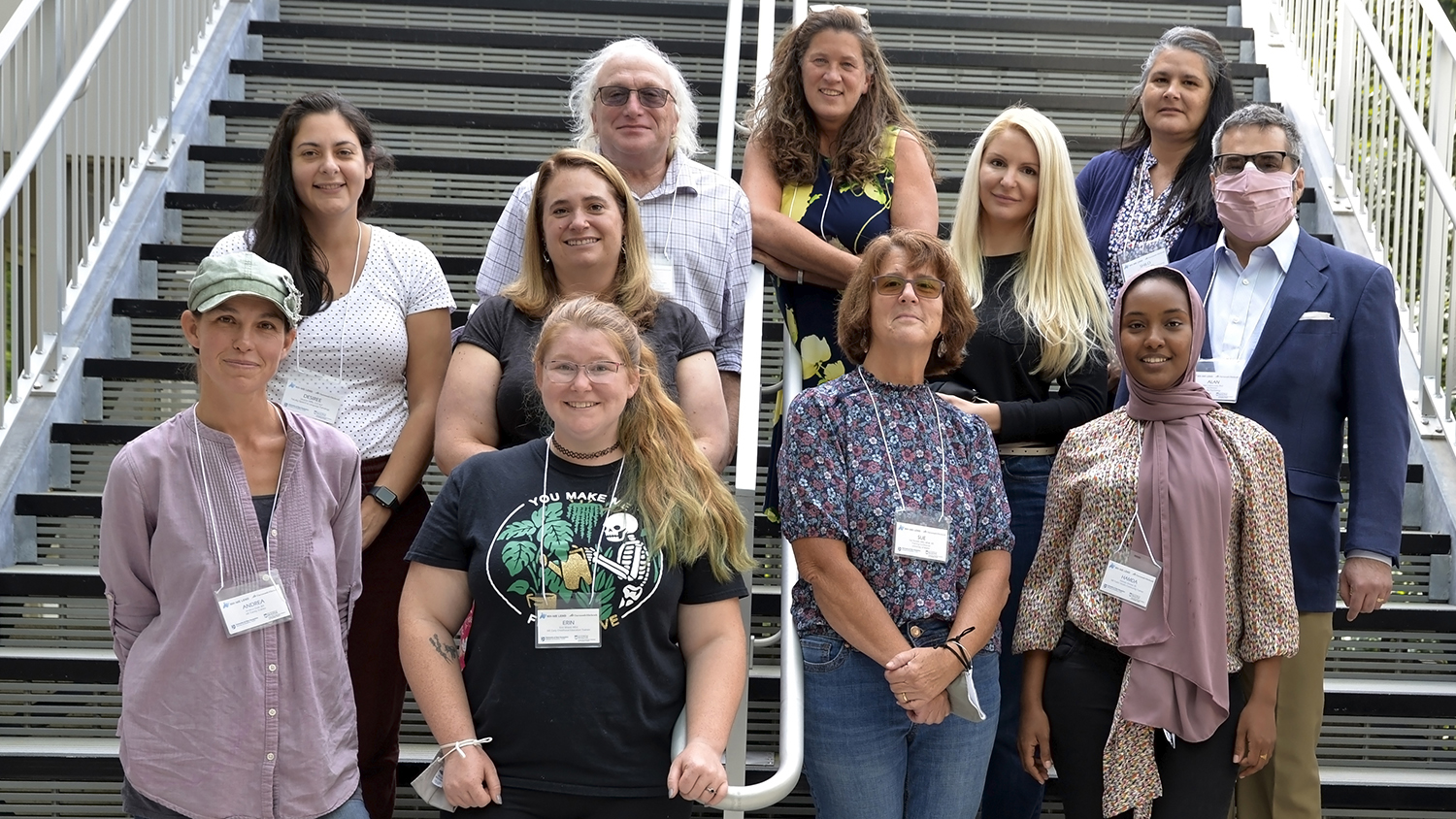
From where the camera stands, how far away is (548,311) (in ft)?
8.36

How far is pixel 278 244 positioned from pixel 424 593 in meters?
0.92

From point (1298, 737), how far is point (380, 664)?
1735mm

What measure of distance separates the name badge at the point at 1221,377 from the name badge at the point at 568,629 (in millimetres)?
1277

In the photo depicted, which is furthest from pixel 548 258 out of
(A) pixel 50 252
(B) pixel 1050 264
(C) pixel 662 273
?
(A) pixel 50 252

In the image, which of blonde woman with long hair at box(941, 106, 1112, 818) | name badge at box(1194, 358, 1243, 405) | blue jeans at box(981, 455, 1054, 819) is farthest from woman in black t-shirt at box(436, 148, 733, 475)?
name badge at box(1194, 358, 1243, 405)

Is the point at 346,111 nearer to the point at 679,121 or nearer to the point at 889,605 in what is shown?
the point at 679,121

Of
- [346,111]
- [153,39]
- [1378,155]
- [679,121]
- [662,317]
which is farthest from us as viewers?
[153,39]

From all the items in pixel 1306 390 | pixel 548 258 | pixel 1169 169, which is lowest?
pixel 1306 390

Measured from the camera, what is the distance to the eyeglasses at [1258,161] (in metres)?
2.71

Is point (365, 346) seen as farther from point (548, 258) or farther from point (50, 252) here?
point (50, 252)

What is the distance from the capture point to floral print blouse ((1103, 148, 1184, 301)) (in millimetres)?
3057

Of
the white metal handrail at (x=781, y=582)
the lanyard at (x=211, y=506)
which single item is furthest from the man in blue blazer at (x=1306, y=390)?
the lanyard at (x=211, y=506)

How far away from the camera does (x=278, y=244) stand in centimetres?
272

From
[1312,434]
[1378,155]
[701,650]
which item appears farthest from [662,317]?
[1378,155]
